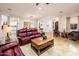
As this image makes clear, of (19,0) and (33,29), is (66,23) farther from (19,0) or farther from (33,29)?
(19,0)

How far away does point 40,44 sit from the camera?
96.7 inches

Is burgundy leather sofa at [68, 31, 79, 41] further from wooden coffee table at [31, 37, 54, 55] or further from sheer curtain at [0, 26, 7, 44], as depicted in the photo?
sheer curtain at [0, 26, 7, 44]

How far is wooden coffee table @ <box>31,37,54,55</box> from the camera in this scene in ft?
7.43

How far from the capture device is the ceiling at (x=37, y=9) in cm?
188

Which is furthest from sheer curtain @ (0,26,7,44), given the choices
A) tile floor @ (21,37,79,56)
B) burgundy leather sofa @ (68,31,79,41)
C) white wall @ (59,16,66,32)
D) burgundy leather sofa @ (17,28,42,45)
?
burgundy leather sofa @ (68,31,79,41)

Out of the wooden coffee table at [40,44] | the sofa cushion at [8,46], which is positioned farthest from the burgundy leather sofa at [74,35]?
the sofa cushion at [8,46]

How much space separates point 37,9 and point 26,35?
0.75 m

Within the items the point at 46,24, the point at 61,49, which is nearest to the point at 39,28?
the point at 46,24

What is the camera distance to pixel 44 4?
1.90 metres

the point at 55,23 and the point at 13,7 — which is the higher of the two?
the point at 13,7

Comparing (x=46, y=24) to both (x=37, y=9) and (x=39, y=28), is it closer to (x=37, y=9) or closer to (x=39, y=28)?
(x=39, y=28)

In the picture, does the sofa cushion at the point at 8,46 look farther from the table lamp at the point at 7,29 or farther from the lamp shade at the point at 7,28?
Result: the lamp shade at the point at 7,28

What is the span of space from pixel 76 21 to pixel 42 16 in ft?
2.71

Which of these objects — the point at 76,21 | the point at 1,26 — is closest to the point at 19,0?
the point at 1,26
